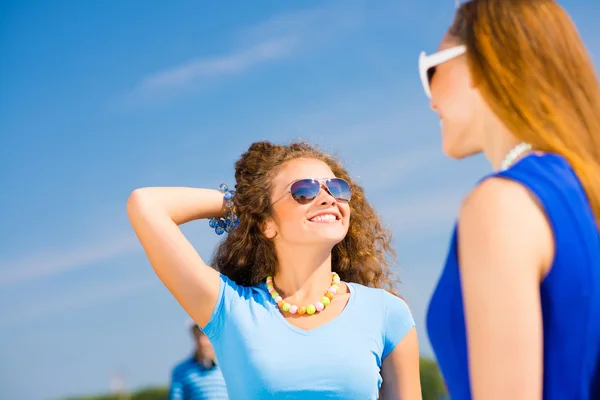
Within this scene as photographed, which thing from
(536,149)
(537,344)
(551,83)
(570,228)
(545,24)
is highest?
(545,24)

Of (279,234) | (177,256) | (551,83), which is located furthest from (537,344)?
(279,234)

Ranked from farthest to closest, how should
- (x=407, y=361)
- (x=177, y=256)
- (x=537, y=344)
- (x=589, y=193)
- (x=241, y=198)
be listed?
1. (x=241, y=198)
2. (x=407, y=361)
3. (x=177, y=256)
4. (x=589, y=193)
5. (x=537, y=344)

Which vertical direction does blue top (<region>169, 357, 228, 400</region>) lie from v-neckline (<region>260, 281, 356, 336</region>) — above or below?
below

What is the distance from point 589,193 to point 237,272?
3318 millimetres

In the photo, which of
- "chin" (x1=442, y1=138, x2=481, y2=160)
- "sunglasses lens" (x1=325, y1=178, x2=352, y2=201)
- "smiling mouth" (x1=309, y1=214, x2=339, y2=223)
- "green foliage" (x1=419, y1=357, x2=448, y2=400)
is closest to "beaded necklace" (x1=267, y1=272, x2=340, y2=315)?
"smiling mouth" (x1=309, y1=214, x2=339, y2=223)

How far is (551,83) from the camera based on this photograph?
2037 millimetres

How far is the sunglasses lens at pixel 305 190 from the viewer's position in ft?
15.4

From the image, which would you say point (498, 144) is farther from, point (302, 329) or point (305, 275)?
point (305, 275)

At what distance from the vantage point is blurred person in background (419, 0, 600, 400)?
1814 millimetres

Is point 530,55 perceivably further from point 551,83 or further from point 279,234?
point 279,234

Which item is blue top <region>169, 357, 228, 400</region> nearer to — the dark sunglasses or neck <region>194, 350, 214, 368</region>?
neck <region>194, 350, 214, 368</region>

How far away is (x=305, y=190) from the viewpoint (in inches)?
185

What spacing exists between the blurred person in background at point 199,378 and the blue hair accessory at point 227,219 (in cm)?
453

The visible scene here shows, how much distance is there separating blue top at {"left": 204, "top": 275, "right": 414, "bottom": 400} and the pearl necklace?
238 centimetres
